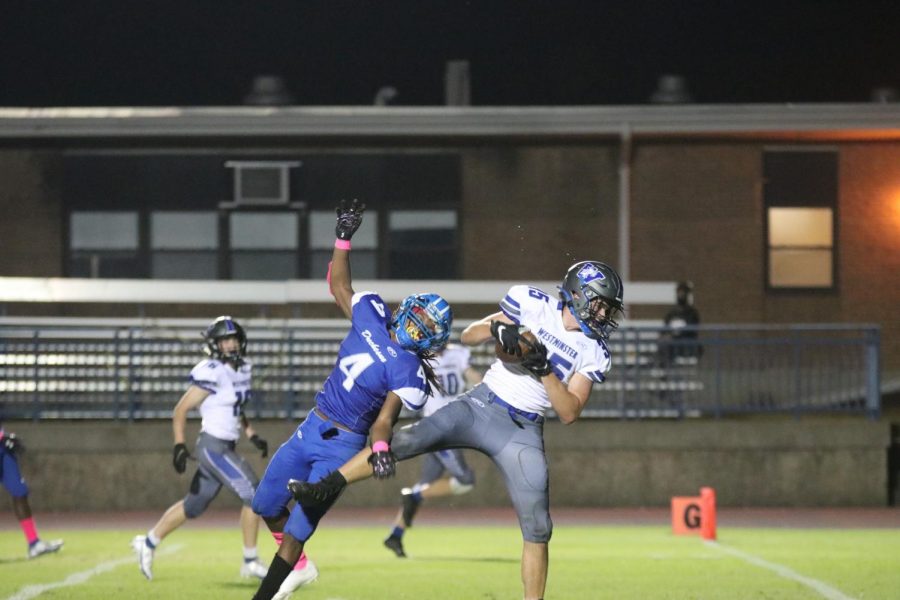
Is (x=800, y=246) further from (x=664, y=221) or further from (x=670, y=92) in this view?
(x=670, y=92)

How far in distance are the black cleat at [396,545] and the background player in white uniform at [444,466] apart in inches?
0.4

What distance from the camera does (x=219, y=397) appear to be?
12258mm

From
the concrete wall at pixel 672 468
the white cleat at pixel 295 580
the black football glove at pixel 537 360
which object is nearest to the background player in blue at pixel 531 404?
the black football glove at pixel 537 360

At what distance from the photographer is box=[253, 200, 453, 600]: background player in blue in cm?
886

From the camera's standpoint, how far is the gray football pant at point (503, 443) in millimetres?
8844

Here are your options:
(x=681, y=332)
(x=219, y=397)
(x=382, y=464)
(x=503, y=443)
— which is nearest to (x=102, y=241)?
(x=681, y=332)

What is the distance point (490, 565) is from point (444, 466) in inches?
82.2

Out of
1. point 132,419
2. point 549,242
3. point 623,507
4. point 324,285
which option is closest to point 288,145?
point 324,285

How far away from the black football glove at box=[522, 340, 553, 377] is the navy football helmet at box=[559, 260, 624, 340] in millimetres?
555

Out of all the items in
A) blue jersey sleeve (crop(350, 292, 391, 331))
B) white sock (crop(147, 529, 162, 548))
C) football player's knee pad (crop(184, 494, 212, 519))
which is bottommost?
white sock (crop(147, 529, 162, 548))

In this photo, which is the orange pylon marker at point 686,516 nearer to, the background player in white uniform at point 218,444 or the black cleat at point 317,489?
the background player in white uniform at point 218,444

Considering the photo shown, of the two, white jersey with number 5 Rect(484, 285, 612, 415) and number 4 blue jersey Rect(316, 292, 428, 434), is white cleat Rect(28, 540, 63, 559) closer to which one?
number 4 blue jersey Rect(316, 292, 428, 434)

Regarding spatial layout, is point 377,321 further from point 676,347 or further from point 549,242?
point 549,242

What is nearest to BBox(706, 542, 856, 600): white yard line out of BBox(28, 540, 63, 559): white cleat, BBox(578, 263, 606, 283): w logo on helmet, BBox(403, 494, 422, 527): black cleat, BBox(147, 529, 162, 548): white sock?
BBox(403, 494, 422, 527): black cleat
